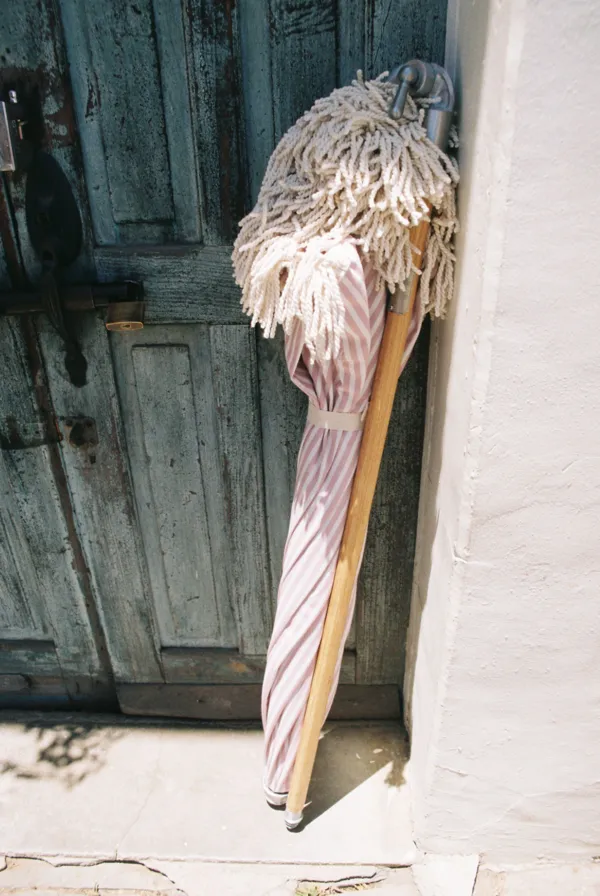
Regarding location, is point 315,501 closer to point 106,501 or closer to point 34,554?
point 106,501

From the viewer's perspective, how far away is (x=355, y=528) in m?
1.40

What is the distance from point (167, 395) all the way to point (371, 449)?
1.82 ft

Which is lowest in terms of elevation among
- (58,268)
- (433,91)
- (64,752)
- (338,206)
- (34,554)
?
(64,752)

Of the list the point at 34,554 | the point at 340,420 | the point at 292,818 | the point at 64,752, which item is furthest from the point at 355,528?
the point at 64,752

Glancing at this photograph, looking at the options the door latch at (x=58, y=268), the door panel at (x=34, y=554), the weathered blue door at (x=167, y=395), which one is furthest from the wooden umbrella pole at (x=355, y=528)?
the door panel at (x=34, y=554)

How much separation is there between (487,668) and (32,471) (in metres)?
1.23

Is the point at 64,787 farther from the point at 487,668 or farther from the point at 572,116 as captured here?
the point at 572,116

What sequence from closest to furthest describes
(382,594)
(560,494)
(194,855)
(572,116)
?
(572,116) → (560,494) → (194,855) → (382,594)

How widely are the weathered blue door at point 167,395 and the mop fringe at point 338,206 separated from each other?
0.20m

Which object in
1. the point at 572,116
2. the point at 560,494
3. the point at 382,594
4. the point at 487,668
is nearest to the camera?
the point at 572,116

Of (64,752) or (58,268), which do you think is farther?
(64,752)

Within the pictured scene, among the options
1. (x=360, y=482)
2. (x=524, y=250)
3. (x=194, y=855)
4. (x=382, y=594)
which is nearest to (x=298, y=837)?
(x=194, y=855)

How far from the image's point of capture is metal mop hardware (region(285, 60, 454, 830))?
1125 millimetres

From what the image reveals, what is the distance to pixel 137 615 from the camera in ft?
6.14
